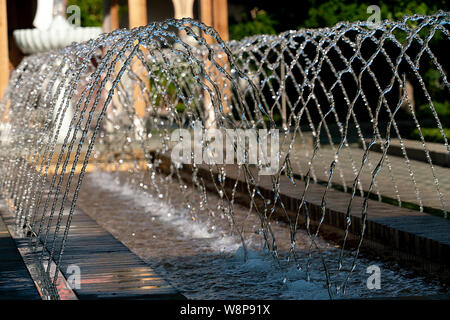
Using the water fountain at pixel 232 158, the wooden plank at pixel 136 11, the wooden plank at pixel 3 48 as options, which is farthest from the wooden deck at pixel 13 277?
the wooden plank at pixel 3 48

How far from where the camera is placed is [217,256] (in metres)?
6.08

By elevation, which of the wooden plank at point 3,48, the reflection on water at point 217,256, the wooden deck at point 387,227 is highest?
the wooden plank at point 3,48

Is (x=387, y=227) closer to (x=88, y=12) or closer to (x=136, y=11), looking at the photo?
(x=136, y=11)

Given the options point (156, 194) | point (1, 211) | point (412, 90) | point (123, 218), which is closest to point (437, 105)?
point (412, 90)

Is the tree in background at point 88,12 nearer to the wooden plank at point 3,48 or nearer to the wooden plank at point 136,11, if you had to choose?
the wooden plank at point 3,48

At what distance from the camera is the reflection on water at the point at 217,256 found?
510 cm

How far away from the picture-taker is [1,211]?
7.03 metres

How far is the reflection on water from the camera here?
5102 millimetres

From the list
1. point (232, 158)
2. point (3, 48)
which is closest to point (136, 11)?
point (3, 48)

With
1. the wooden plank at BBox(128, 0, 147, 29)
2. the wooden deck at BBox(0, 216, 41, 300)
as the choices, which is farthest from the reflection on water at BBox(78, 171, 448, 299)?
the wooden plank at BBox(128, 0, 147, 29)

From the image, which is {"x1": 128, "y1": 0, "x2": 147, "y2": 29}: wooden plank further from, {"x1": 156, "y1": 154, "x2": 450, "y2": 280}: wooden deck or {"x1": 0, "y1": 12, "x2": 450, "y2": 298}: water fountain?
{"x1": 156, "y1": 154, "x2": 450, "y2": 280}: wooden deck

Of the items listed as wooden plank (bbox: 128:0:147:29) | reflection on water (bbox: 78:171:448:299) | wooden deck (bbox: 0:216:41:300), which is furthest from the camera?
wooden plank (bbox: 128:0:147:29)
